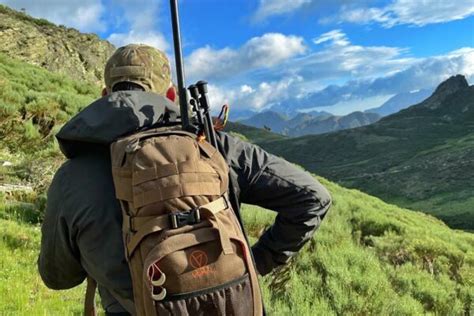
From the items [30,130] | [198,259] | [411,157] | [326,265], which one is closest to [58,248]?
[198,259]

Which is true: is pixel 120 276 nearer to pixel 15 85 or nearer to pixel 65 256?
pixel 65 256

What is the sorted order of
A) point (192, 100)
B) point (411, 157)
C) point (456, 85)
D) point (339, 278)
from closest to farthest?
1. point (192, 100)
2. point (339, 278)
3. point (411, 157)
4. point (456, 85)

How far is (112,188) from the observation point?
7.45 feet

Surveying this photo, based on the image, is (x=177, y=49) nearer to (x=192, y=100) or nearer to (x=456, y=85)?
(x=192, y=100)

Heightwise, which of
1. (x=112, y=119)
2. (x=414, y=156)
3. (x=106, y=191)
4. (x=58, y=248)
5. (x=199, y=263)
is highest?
(x=112, y=119)

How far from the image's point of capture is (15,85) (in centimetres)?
1819

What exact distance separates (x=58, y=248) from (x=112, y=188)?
49 centimetres

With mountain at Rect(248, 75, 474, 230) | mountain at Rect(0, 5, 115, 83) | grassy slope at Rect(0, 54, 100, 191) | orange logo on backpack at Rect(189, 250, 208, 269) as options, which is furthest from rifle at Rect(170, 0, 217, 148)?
mountain at Rect(248, 75, 474, 230)

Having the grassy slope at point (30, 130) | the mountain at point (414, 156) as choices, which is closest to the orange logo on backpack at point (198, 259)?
the grassy slope at point (30, 130)

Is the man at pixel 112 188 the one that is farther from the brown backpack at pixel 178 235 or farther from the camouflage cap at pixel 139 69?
the brown backpack at pixel 178 235

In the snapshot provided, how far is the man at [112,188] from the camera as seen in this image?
225 cm

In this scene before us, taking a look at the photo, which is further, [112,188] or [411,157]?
[411,157]

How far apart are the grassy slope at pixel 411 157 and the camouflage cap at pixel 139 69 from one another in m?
68.0

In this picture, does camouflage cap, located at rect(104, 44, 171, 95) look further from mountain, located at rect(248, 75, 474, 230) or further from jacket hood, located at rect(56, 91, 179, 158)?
mountain, located at rect(248, 75, 474, 230)
